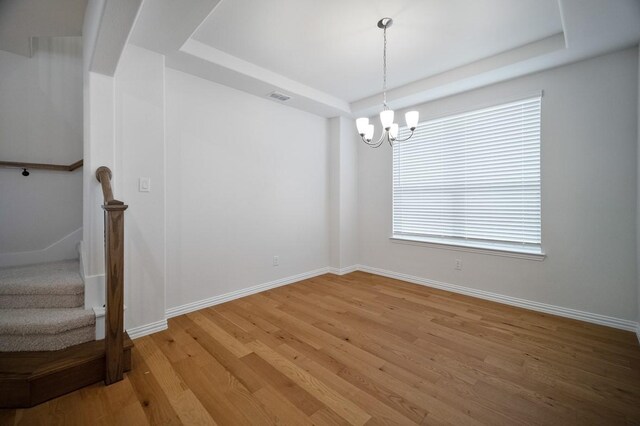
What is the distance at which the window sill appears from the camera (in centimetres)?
295

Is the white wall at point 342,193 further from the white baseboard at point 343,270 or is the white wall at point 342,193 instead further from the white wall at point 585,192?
the white wall at point 585,192

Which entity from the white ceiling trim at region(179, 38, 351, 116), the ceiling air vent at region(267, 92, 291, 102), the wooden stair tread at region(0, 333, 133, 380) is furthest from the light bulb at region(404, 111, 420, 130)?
the wooden stair tread at region(0, 333, 133, 380)

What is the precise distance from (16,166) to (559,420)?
179 inches

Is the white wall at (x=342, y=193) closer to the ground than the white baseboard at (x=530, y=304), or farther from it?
farther from it

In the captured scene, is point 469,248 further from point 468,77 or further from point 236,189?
point 236,189

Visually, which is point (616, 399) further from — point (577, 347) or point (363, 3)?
point (363, 3)

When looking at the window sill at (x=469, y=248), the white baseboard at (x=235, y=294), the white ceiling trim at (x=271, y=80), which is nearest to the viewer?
the white ceiling trim at (x=271, y=80)

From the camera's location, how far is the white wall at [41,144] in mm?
2607

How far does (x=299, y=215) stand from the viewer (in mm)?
4031

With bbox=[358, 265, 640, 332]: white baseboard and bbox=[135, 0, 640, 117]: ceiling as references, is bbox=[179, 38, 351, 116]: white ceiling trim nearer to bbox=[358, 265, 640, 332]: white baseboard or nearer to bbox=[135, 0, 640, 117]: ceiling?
bbox=[135, 0, 640, 117]: ceiling

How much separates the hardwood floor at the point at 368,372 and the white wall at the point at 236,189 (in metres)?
0.54

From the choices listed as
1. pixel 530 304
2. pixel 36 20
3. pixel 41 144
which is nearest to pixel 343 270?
pixel 530 304

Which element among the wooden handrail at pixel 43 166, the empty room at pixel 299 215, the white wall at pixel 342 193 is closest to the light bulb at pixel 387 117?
the empty room at pixel 299 215

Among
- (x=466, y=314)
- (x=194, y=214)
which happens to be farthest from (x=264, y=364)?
(x=466, y=314)
